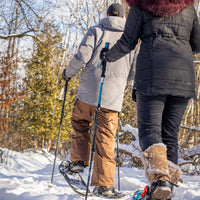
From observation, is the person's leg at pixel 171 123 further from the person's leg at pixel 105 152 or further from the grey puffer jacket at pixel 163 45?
the person's leg at pixel 105 152

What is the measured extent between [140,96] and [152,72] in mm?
215

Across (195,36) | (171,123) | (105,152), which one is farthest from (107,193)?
(195,36)

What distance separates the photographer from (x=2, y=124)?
11.5 metres

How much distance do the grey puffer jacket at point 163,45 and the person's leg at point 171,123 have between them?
133 mm

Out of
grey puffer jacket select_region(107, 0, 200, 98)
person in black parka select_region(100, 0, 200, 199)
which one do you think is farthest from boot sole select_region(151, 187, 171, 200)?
grey puffer jacket select_region(107, 0, 200, 98)

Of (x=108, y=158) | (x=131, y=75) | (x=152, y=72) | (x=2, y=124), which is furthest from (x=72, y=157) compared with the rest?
(x=2, y=124)

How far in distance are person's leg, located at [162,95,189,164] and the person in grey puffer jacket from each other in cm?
85

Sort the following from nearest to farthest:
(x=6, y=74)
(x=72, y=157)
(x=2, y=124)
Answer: (x=72, y=157) → (x=2, y=124) → (x=6, y=74)

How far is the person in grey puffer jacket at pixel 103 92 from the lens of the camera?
8.76 feet

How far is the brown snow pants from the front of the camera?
8.57 ft

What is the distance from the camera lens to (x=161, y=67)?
1821 millimetres

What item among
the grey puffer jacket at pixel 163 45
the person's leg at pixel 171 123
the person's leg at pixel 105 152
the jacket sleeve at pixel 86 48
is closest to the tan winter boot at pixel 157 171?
the person's leg at pixel 171 123

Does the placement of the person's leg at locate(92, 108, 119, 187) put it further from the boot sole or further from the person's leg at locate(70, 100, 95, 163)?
the boot sole

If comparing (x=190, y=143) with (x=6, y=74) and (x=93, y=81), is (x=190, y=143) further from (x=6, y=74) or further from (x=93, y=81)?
(x=6, y=74)
